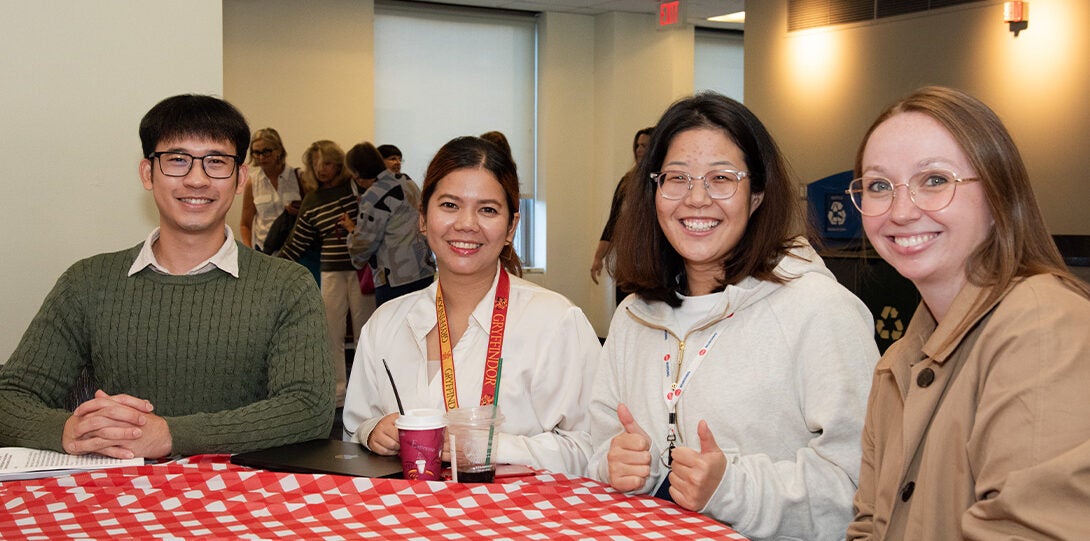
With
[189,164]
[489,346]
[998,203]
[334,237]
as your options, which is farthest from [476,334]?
[334,237]

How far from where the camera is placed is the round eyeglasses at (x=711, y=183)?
2.08 meters

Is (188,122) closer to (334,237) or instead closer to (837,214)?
(334,237)

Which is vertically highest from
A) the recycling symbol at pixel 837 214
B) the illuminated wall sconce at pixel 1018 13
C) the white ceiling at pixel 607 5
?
the white ceiling at pixel 607 5

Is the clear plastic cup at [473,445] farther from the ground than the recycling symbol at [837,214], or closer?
closer

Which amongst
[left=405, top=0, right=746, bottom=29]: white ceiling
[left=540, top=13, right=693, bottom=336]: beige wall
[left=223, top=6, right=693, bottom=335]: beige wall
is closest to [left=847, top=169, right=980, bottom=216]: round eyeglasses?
[left=223, top=6, right=693, bottom=335]: beige wall

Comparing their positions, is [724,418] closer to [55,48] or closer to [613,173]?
[55,48]

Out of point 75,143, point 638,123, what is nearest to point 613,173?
point 638,123

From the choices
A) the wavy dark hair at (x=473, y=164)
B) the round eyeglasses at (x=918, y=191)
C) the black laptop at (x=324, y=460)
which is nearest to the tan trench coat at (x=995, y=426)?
the round eyeglasses at (x=918, y=191)

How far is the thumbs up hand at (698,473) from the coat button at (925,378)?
1.14 feet

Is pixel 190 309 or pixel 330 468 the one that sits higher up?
pixel 190 309

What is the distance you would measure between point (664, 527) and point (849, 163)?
21.9 ft

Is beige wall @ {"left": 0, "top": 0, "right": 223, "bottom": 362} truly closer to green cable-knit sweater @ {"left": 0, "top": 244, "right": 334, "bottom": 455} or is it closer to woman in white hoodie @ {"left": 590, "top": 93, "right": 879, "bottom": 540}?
green cable-knit sweater @ {"left": 0, "top": 244, "right": 334, "bottom": 455}

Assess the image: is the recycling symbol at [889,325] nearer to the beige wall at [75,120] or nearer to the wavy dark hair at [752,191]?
the wavy dark hair at [752,191]

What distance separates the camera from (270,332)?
7.93 ft
